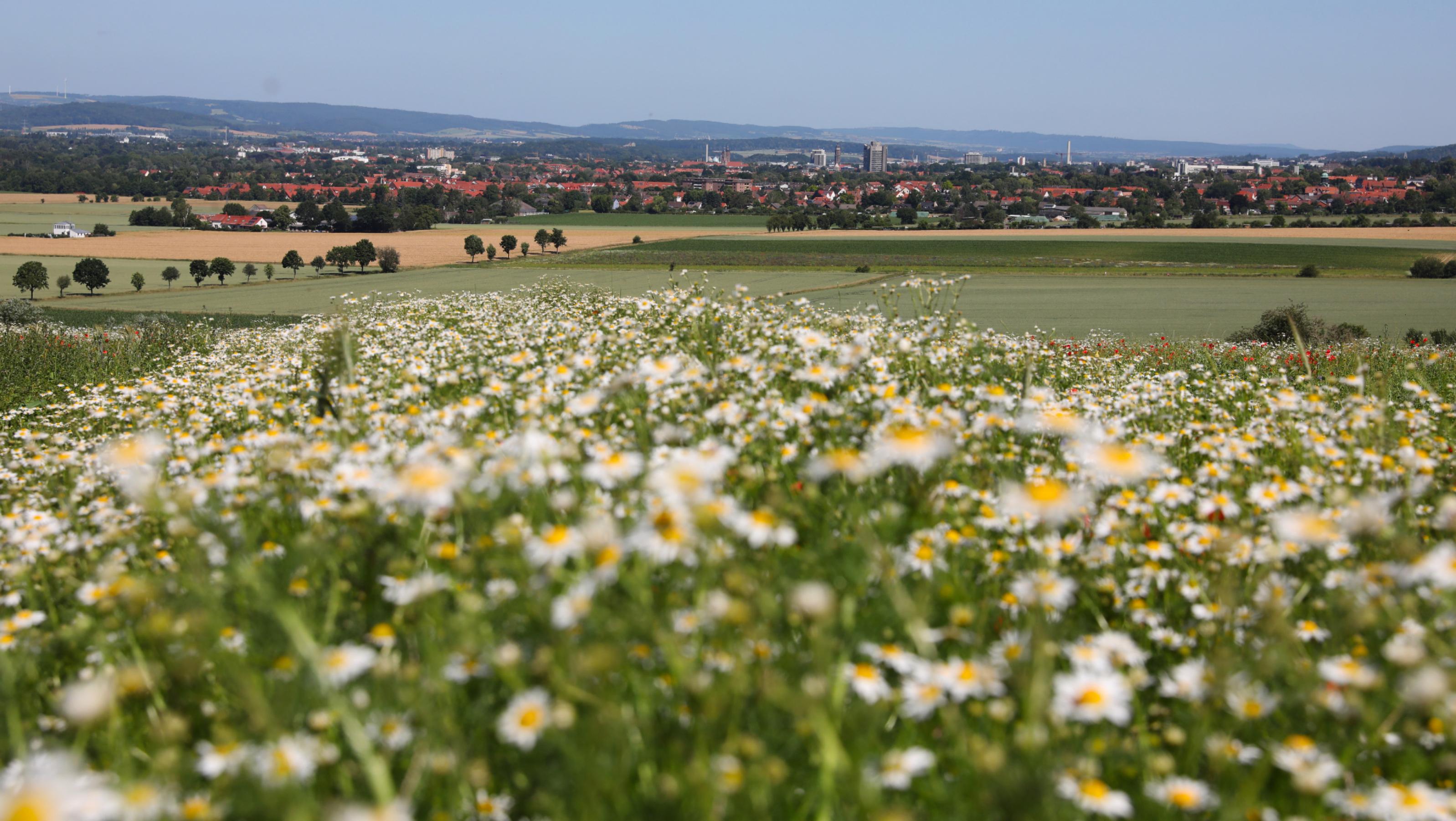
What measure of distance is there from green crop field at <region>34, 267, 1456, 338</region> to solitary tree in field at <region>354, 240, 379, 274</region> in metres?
7.11

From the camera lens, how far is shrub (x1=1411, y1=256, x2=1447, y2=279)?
51.8m

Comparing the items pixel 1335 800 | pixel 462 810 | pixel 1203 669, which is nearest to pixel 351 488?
pixel 462 810

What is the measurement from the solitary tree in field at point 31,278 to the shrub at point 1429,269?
80376 mm

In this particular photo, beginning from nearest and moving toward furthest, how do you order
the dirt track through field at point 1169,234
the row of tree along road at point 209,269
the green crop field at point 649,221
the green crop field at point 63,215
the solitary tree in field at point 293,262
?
the row of tree along road at point 209,269, the solitary tree in field at point 293,262, the dirt track through field at point 1169,234, the green crop field at point 63,215, the green crop field at point 649,221

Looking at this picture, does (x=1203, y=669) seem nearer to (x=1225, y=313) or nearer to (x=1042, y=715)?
(x=1042, y=715)

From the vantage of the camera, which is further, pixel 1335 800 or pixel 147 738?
pixel 147 738

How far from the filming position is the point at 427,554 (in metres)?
3.39

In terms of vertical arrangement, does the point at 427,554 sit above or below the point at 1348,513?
below

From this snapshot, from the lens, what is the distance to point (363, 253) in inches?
2704

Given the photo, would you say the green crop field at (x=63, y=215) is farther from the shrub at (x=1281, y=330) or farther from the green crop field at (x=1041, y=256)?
the shrub at (x=1281, y=330)

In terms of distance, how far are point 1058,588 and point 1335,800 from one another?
0.83 metres

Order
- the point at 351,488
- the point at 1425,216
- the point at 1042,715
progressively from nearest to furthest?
the point at 1042,715, the point at 351,488, the point at 1425,216

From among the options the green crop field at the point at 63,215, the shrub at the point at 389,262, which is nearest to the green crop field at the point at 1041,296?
the shrub at the point at 389,262

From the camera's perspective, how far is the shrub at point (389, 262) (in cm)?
6781
